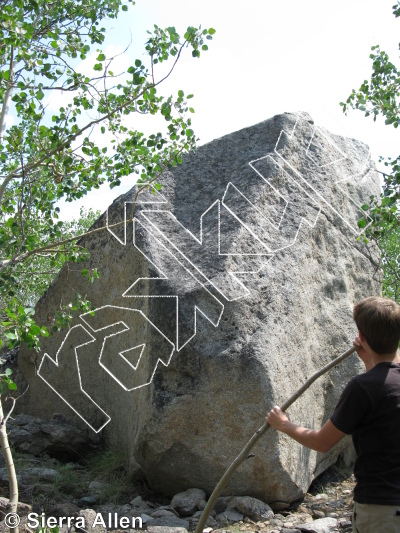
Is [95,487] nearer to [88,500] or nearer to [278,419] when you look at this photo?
[88,500]

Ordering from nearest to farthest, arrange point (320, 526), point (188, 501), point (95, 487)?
point (320, 526), point (188, 501), point (95, 487)

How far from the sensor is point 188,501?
3941 millimetres

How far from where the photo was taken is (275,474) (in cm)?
392

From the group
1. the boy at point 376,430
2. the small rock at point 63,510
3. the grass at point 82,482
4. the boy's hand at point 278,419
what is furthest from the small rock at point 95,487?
the boy at point 376,430

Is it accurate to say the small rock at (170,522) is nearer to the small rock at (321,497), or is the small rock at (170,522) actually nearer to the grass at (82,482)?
the grass at (82,482)

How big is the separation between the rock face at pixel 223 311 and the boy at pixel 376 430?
5.90ft

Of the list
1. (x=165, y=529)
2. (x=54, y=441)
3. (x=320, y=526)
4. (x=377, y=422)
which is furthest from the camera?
(x=54, y=441)

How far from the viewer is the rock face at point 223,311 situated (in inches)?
157

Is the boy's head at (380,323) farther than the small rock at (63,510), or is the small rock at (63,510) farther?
the small rock at (63,510)

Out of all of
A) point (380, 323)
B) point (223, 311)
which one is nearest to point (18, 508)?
point (223, 311)

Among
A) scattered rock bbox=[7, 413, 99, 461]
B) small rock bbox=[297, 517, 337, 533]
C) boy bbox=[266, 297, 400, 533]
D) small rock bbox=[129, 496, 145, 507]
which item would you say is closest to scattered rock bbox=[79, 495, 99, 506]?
small rock bbox=[129, 496, 145, 507]

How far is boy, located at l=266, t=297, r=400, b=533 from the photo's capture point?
6.79ft

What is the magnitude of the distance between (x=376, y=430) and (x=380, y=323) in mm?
373

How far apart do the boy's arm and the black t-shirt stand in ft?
0.11
